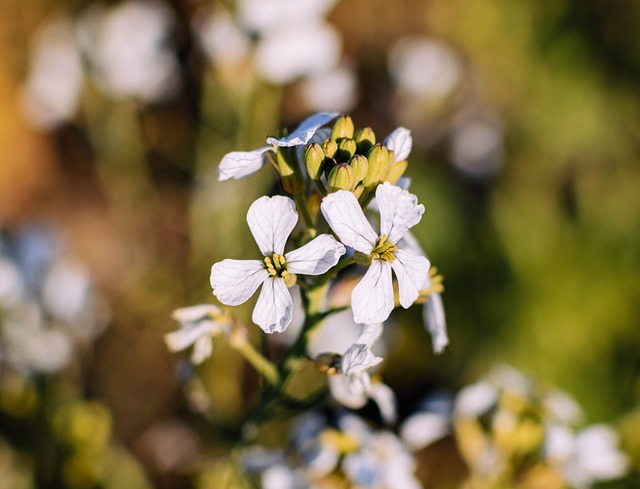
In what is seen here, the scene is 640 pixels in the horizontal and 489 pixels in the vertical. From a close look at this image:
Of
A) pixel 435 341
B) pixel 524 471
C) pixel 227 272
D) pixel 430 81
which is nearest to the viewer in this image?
pixel 227 272

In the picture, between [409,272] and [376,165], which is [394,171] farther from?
[409,272]

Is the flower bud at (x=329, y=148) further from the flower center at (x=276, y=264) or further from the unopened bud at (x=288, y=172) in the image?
the flower center at (x=276, y=264)

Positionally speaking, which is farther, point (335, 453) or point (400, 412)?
point (400, 412)

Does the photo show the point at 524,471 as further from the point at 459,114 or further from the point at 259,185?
the point at 459,114

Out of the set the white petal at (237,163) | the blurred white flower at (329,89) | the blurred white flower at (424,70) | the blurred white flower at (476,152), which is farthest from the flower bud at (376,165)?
the blurred white flower at (476,152)

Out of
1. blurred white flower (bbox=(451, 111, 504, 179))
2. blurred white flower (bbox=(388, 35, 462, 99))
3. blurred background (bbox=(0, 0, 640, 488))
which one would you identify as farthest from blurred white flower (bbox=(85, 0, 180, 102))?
blurred white flower (bbox=(451, 111, 504, 179))

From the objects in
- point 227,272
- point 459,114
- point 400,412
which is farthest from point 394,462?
point 459,114

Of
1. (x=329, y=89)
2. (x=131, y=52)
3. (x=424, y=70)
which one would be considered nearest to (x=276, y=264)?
(x=329, y=89)
